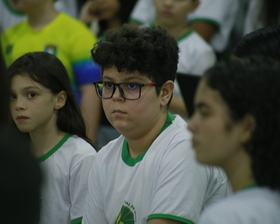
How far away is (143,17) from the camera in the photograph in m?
4.69

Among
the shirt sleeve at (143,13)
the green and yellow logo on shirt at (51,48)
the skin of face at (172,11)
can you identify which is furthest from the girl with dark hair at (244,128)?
the shirt sleeve at (143,13)

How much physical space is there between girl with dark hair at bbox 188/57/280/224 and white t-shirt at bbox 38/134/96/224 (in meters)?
1.24

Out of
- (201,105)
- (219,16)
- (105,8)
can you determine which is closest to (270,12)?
(219,16)

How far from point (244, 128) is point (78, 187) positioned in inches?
53.7

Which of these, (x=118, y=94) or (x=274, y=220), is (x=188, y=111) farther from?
(x=274, y=220)

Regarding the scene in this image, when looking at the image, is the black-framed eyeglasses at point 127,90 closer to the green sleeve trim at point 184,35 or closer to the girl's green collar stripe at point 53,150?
the girl's green collar stripe at point 53,150

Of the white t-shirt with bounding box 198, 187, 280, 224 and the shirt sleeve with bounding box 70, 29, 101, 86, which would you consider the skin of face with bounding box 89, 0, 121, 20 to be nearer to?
the shirt sleeve with bounding box 70, 29, 101, 86

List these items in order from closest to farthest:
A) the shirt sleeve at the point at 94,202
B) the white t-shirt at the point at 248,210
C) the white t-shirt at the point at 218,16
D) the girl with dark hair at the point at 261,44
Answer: the white t-shirt at the point at 248,210
the girl with dark hair at the point at 261,44
the shirt sleeve at the point at 94,202
the white t-shirt at the point at 218,16

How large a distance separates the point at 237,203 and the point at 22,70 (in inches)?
66.5

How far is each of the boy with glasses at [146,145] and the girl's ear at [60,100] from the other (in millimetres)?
433

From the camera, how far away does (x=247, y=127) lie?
172 cm

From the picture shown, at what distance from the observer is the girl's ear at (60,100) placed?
3.06 m

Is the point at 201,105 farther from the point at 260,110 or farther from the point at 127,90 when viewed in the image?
the point at 127,90

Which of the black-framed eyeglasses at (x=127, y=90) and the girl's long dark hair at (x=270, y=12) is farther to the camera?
the girl's long dark hair at (x=270, y=12)
